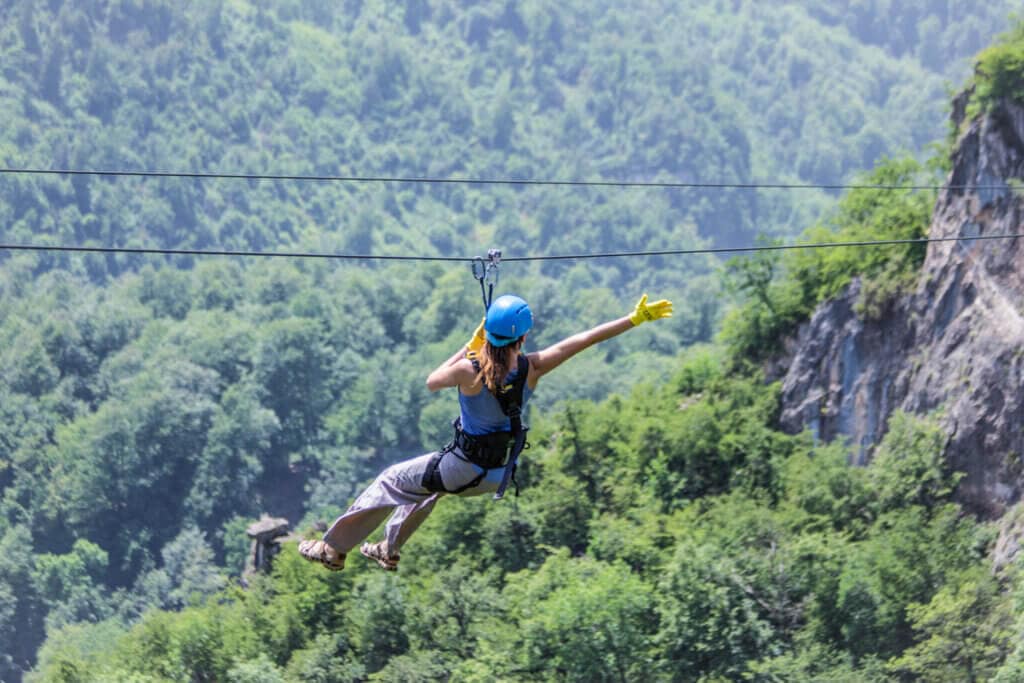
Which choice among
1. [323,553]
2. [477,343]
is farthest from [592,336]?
[323,553]

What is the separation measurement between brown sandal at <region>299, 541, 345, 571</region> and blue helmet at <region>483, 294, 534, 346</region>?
95.5 inches

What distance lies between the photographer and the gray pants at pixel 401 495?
38.1 ft

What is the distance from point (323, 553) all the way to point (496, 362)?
7.77 ft

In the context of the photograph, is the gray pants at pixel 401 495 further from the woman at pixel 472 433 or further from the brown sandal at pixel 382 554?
the brown sandal at pixel 382 554

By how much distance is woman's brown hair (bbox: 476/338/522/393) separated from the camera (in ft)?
36.2

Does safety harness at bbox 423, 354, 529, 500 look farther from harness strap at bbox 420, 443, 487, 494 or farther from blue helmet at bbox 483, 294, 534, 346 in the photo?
blue helmet at bbox 483, 294, 534, 346

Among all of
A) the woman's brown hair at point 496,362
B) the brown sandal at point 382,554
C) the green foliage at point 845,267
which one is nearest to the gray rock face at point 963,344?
the green foliage at point 845,267

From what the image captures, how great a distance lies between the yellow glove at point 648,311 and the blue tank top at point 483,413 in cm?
104

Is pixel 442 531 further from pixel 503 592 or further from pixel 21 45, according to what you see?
pixel 21 45

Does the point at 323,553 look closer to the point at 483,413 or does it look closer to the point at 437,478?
the point at 437,478

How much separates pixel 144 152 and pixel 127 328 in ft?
296

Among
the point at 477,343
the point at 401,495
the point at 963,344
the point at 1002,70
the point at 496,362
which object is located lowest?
the point at 401,495

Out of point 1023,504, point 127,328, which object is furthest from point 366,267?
point 1023,504

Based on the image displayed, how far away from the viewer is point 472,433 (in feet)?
37.7
